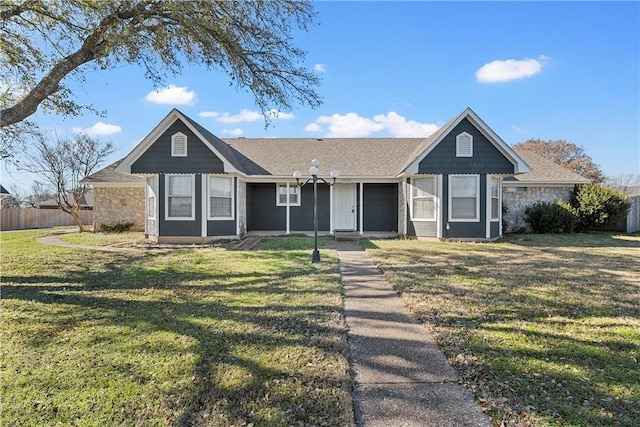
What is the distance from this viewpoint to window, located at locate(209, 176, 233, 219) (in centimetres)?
1273

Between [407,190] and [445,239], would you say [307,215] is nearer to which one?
[407,190]

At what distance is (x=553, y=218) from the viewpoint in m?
15.4

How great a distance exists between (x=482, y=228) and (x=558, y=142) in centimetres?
3125

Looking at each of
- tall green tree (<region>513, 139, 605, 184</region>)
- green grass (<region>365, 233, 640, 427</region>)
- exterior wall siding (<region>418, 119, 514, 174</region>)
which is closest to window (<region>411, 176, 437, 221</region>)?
exterior wall siding (<region>418, 119, 514, 174</region>)

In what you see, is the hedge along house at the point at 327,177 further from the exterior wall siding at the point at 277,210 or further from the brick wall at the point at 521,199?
the brick wall at the point at 521,199

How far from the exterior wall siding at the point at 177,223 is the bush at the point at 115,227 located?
6.11m

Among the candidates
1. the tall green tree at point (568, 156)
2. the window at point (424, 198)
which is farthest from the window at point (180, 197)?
the tall green tree at point (568, 156)

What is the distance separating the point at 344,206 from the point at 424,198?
387 centimetres

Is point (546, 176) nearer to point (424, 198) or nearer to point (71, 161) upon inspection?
point (424, 198)

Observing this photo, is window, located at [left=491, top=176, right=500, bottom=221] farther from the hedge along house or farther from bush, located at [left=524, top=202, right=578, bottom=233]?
bush, located at [left=524, top=202, right=578, bottom=233]

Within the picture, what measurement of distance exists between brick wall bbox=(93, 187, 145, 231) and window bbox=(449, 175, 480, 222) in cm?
1522

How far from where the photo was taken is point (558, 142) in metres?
36.0

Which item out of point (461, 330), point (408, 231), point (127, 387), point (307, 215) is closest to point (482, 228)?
point (408, 231)

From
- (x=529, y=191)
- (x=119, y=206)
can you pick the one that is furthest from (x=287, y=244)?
(x=529, y=191)
